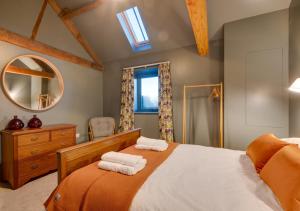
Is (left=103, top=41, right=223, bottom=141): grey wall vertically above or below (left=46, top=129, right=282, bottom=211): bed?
above

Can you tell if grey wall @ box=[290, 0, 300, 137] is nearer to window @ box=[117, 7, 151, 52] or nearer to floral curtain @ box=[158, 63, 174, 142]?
floral curtain @ box=[158, 63, 174, 142]

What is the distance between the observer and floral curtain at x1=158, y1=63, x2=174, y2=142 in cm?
345

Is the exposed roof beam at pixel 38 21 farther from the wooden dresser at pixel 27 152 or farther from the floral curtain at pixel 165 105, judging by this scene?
the floral curtain at pixel 165 105

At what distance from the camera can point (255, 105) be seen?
8.43 feet

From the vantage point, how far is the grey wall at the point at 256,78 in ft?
7.97

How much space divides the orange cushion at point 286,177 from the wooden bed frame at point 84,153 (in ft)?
5.19

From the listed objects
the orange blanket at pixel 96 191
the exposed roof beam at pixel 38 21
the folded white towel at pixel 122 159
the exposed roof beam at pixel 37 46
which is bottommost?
the orange blanket at pixel 96 191

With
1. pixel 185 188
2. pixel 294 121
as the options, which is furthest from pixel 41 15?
pixel 294 121

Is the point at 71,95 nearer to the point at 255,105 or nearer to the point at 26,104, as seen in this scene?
the point at 26,104

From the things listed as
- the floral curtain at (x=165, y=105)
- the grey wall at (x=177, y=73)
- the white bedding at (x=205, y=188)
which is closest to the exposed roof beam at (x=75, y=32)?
the grey wall at (x=177, y=73)

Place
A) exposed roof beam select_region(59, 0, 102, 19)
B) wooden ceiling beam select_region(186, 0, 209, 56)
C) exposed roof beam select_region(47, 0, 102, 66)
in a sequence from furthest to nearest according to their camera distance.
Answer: exposed roof beam select_region(47, 0, 102, 66) → exposed roof beam select_region(59, 0, 102, 19) → wooden ceiling beam select_region(186, 0, 209, 56)

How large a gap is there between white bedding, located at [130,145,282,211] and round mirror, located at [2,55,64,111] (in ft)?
8.89

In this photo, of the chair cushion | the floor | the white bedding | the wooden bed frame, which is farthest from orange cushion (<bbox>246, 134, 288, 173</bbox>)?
the chair cushion

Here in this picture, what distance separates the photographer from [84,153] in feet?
5.07
